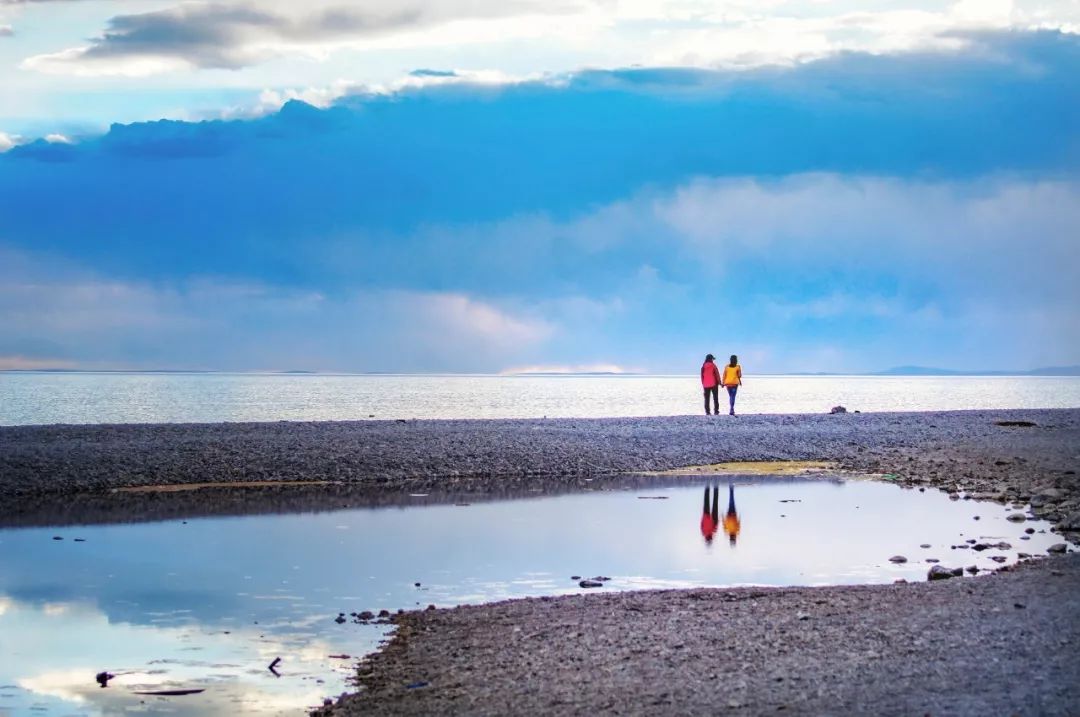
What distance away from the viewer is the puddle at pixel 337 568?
1174cm

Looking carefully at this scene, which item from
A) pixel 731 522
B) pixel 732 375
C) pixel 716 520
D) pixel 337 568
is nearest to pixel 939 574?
pixel 731 522

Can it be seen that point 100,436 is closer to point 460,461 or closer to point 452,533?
point 460,461

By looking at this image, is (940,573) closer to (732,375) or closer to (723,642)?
(723,642)

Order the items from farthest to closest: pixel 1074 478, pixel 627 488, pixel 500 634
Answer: pixel 627 488
pixel 1074 478
pixel 500 634

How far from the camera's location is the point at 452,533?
21.9 m

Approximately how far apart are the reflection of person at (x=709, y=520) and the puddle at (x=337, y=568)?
10 cm

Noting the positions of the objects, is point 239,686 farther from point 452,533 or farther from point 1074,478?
point 1074,478

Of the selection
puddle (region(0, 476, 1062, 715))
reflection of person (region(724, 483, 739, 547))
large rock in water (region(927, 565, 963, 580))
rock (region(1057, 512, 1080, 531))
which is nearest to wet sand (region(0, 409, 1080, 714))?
rock (region(1057, 512, 1080, 531))

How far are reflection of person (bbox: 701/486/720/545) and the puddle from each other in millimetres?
102

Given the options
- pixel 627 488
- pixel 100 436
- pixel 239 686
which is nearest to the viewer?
pixel 239 686

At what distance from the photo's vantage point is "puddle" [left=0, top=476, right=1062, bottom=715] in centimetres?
1174

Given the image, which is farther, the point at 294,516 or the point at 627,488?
the point at 627,488

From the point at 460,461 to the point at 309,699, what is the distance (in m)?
22.6

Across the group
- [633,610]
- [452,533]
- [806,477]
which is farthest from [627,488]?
[633,610]
